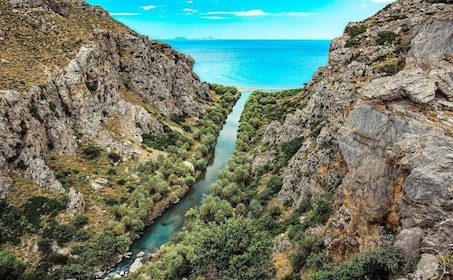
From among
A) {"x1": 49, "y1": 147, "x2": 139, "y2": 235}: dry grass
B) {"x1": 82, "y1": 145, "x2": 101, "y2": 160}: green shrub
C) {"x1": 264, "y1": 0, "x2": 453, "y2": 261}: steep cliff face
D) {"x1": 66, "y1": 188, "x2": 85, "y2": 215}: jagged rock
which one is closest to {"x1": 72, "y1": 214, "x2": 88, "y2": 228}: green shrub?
{"x1": 49, "y1": 147, "x2": 139, "y2": 235}: dry grass

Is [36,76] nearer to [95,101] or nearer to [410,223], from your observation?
[95,101]

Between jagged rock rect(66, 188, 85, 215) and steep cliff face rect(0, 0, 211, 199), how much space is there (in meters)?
2.22

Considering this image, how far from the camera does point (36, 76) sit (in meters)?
73.8

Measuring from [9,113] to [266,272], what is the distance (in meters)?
50.6

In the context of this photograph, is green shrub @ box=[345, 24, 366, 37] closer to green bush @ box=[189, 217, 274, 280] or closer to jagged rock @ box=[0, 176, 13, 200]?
green bush @ box=[189, 217, 274, 280]

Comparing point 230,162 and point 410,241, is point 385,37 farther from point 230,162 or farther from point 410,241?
point 410,241

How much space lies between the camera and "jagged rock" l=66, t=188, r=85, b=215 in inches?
2366

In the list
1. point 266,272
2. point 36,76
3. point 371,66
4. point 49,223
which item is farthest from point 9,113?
point 371,66

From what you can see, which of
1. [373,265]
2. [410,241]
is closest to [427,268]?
[410,241]

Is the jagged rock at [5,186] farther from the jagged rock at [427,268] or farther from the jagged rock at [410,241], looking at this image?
the jagged rock at [427,268]

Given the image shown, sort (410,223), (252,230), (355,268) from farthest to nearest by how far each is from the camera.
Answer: (252,230), (355,268), (410,223)

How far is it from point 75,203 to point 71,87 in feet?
94.4

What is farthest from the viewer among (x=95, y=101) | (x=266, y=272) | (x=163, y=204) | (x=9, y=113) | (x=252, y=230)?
(x=95, y=101)

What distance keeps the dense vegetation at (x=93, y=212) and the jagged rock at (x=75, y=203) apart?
77 cm
